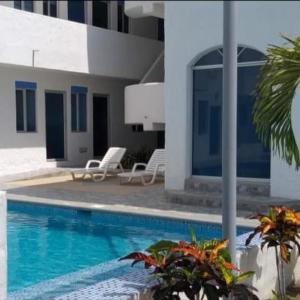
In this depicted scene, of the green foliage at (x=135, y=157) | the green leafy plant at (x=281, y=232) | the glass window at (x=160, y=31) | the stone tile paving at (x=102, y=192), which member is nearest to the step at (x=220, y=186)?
the stone tile paving at (x=102, y=192)

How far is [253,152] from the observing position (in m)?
12.1

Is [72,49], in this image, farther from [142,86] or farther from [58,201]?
[58,201]

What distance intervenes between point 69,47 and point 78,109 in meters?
3.44

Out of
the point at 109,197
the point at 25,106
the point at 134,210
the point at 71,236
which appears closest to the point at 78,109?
the point at 25,106

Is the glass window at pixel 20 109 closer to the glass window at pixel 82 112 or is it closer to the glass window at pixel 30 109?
the glass window at pixel 30 109

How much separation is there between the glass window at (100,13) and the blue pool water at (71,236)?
11.6m

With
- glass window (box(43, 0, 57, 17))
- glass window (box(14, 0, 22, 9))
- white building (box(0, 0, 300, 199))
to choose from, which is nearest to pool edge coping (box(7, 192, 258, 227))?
white building (box(0, 0, 300, 199))

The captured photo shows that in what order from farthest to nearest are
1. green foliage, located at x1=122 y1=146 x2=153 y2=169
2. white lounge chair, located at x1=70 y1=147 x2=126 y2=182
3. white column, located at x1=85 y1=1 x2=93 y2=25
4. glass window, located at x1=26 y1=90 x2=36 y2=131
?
1. white column, located at x1=85 y1=1 x2=93 y2=25
2. green foliage, located at x1=122 y1=146 x2=153 y2=169
3. glass window, located at x1=26 y1=90 x2=36 y2=131
4. white lounge chair, located at x1=70 y1=147 x2=126 y2=182

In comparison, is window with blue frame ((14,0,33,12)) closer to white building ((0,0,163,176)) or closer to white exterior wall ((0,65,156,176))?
white building ((0,0,163,176))

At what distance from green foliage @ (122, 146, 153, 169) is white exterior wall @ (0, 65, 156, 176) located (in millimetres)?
1413

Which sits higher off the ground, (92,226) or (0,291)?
(0,291)

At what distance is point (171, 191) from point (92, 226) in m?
2.36

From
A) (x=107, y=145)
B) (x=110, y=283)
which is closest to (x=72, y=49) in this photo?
(x=107, y=145)

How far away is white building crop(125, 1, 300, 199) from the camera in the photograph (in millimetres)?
11797
